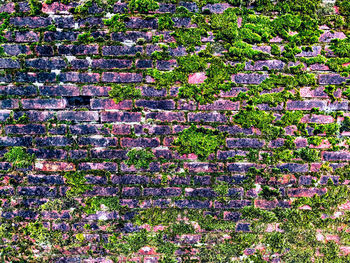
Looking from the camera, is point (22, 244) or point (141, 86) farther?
point (22, 244)

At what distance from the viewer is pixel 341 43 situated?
1.39 m

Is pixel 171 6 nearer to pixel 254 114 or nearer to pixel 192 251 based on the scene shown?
pixel 254 114

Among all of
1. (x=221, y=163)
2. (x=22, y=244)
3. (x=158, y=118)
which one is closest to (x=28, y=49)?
(x=158, y=118)

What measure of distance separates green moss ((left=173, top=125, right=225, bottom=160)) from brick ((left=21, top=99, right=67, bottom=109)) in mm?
756

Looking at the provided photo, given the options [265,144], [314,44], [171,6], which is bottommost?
[265,144]

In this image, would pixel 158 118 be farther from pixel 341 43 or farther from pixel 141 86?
pixel 341 43

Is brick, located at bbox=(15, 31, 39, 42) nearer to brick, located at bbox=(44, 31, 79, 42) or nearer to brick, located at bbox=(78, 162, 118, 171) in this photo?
brick, located at bbox=(44, 31, 79, 42)

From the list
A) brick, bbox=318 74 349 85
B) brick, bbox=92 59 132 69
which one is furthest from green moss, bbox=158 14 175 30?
brick, bbox=318 74 349 85

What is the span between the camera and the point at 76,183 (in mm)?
1468

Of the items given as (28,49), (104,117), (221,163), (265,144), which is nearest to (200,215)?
(221,163)

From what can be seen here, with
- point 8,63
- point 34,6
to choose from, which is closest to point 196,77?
point 34,6

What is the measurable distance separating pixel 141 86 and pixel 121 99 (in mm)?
149

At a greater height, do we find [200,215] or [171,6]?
[171,6]

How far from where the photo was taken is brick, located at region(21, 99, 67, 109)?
4.63 ft
